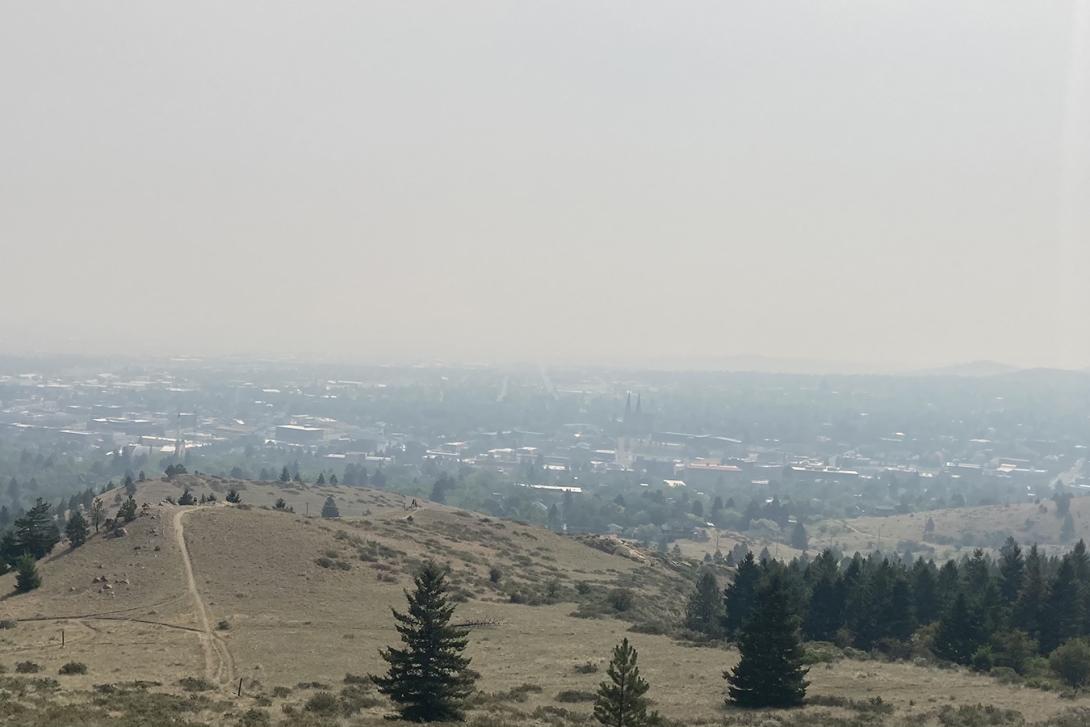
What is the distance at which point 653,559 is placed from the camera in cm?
12138

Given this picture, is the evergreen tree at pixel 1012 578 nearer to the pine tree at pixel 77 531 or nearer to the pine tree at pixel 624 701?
the pine tree at pixel 624 701

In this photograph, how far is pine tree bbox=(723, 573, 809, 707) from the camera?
40.5 metres

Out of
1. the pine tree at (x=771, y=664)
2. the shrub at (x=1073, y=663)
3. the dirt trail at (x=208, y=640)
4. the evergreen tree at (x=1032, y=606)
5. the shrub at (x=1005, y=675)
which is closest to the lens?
the pine tree at (x=771, y=664)

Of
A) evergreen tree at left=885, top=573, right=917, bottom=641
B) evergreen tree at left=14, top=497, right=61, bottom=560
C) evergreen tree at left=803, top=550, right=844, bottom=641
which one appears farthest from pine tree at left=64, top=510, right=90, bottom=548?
evergreen tree at left=885, top=573, right=917, bottom=641

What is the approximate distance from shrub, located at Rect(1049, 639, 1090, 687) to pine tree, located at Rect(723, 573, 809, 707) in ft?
48.9

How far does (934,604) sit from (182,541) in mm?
53491

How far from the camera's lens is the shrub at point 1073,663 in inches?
1828

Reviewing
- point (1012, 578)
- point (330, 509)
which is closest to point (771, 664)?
point (1012, 578)

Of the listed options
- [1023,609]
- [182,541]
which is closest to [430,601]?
[182,541]

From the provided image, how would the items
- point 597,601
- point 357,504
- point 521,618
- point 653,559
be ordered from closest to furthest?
point 521,618 → point 597,601 → point 653,559 → point 357,504

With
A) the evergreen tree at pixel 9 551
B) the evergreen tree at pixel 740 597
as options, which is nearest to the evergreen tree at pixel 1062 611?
the evergreen tree at pixel 740 597

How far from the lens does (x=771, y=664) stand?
4097 cm

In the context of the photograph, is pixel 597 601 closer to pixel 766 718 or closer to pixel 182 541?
pixel 182 541

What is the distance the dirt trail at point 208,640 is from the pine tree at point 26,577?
8774 mm
